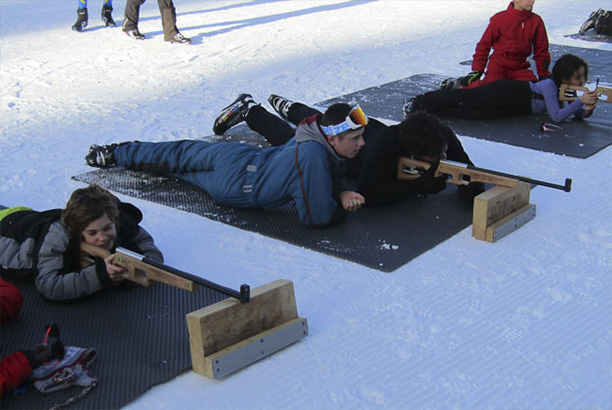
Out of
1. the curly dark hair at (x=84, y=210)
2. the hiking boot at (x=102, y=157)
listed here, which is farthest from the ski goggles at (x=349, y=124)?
the hiking boot at (x=102, y=157)

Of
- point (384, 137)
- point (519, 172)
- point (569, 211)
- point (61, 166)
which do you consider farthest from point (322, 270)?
point (61, 166)

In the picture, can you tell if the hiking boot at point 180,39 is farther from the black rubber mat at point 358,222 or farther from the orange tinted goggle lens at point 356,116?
the orange tinted goggle lens at point 356,116

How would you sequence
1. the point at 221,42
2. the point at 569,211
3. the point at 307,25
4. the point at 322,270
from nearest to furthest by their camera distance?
the point at 322,270 → the point at 569,211 → the point at 221,42 → the point at 307,25

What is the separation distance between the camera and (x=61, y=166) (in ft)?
15.3

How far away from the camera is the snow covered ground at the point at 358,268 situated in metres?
2.43

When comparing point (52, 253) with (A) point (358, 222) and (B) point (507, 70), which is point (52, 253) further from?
(B) point (507, 70)

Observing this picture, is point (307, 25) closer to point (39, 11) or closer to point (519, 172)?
point (39, 11)

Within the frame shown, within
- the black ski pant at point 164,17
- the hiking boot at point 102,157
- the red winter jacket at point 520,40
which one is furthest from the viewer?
the black ski pant at point 164,17

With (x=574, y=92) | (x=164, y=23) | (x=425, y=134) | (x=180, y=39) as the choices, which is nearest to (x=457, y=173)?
(x=425, y=134)

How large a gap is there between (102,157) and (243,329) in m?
2.29

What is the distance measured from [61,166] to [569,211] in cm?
301

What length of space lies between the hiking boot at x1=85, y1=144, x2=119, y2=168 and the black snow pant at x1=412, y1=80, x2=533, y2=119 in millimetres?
2202

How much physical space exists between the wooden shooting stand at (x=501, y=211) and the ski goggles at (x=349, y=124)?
2.18ft

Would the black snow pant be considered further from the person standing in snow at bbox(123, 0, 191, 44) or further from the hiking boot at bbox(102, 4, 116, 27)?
the hiking boot at bbox(102, 4, 116, 27)
